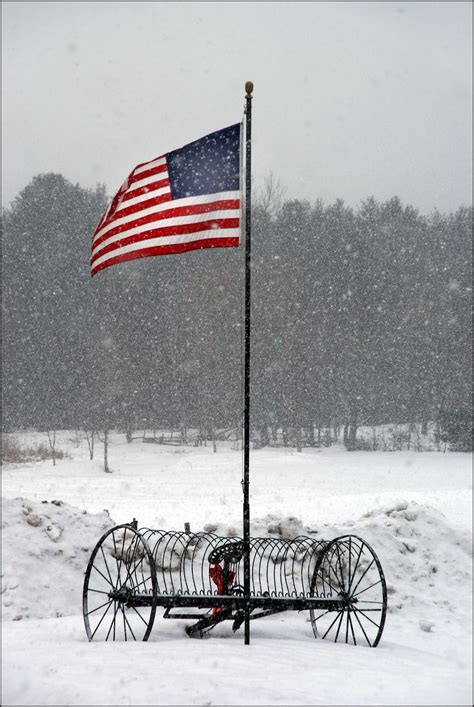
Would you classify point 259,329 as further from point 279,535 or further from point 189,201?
point 189,201

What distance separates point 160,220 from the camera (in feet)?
23.6

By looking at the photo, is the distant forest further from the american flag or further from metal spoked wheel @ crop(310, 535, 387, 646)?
the american flag

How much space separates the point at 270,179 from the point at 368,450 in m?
15.6

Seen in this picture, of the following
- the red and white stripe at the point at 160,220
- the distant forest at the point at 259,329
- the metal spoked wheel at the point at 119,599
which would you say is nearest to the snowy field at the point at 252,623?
the metal spoked wheel at the point at 119,599

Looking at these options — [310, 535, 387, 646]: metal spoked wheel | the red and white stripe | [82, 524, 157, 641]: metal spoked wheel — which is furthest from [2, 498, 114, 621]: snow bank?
the red and white stripe

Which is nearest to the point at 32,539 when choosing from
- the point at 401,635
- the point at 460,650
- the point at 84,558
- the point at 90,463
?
the point at 84,558

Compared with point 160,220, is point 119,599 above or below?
below

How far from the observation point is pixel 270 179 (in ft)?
117

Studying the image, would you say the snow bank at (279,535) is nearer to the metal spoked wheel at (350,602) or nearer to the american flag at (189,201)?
the metal spoked wheel at (350,602)

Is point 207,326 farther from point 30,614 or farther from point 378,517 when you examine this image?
point 30,614

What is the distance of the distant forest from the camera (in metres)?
30.3

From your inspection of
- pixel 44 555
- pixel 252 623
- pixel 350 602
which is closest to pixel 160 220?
pixel 350 602

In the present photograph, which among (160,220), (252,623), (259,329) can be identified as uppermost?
(259,329)

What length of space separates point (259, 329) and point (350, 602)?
76.1 ft
